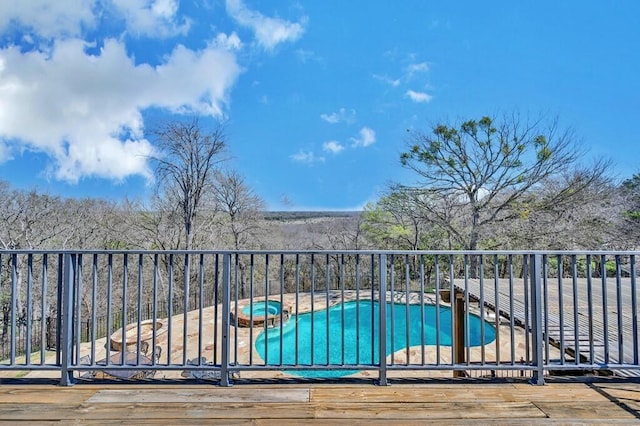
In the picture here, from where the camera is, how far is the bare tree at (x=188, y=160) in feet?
40.4

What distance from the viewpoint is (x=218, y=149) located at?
41.8 feet

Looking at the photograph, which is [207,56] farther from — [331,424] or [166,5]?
[331,424]

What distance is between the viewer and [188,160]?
12539 millimetres

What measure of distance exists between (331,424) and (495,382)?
1.18m

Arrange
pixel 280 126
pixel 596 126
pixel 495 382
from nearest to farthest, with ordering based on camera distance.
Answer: pixel 495 382 → pixel 596 126 → pixel 280 126

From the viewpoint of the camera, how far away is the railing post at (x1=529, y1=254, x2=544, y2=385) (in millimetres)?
2148

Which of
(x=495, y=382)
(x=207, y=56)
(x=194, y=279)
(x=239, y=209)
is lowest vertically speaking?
(x=194, y=279)

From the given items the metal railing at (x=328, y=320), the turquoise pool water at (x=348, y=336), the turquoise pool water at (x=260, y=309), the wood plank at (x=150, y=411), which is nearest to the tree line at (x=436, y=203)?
the turquoise pool water at (x=260, y=309)

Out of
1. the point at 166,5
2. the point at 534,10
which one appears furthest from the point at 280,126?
the point at 534,10

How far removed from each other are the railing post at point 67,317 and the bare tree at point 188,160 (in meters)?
10.6

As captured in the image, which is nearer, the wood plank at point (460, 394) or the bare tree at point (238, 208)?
the wood plank at point (460, 394)

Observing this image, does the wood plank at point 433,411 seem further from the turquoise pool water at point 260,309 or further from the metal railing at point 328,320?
the turquoise pool water at point 260,309

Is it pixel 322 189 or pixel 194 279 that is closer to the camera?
pixel 194 279

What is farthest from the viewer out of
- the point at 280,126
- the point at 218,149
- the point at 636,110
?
the point at 280,126
